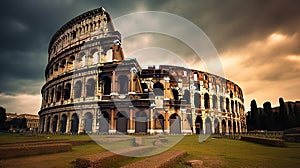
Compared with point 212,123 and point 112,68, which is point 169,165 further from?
point 212,123

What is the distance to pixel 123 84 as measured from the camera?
90.3 ft

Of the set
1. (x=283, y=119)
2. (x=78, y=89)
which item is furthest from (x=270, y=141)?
(x=283, y=119)

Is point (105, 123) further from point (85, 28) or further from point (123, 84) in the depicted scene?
point (85, 28)

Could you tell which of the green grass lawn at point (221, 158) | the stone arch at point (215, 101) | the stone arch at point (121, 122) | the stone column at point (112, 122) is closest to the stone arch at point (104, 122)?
the stone column at point (112, 122)

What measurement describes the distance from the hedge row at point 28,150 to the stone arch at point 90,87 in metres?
19.7

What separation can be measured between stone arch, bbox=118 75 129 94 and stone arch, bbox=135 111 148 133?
3779mm

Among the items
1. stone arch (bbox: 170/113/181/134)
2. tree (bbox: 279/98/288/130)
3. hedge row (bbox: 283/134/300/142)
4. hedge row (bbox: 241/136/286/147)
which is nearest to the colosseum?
stone arch (bbox: 170/113/181/134)

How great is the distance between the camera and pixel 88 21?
31.7 meters

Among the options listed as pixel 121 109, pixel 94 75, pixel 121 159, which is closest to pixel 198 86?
pixel 121 109

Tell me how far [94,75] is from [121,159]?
22571 mm

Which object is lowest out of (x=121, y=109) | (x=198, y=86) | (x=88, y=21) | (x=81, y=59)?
(x=121, y=109)

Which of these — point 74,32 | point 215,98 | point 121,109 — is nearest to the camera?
point 121,109

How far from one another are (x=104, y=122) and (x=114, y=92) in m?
4.21

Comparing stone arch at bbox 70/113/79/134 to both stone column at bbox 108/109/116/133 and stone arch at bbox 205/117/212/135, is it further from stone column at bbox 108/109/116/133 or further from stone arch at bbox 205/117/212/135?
stone arch at bbox 205/117/212/135
